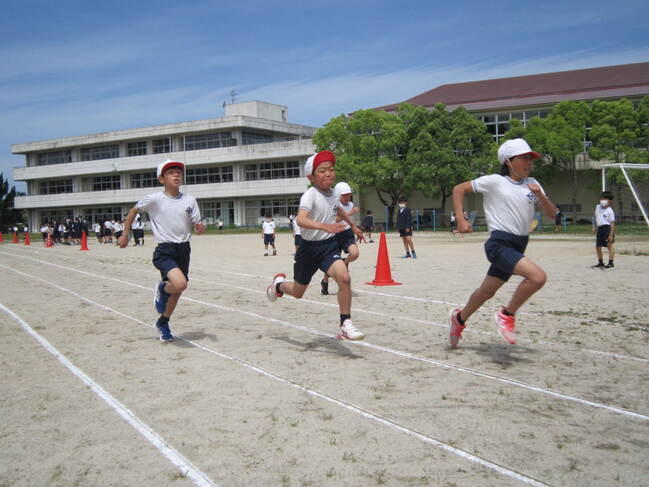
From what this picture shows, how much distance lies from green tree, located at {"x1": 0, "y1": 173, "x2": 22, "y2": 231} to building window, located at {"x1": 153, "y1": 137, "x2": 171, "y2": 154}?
27242mm

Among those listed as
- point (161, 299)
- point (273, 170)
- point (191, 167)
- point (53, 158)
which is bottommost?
point (161, 299)

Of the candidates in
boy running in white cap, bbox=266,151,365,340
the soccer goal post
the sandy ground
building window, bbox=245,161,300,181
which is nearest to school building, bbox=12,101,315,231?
building window, bbox=245,161,300,181

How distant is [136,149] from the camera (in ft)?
253

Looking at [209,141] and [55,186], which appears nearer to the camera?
[209,141]

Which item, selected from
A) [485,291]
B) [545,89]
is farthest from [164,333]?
[545,89]

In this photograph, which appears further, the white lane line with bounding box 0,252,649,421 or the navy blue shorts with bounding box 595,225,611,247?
the navy blue shorts with bounding box 595,225,611,247

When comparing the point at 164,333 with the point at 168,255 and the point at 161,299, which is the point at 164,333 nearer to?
the point at 161,299

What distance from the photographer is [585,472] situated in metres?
3.21

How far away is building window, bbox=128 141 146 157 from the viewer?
7662 cm

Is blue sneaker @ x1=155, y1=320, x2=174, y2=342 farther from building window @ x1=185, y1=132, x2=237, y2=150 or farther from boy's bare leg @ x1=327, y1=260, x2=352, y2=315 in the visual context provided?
building window @ x1=185, y1=132, x2=237, y2=150

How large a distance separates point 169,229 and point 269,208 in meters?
61.5

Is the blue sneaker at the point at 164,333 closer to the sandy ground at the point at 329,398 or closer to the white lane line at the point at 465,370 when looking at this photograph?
the sandy ground at the point at 329,398

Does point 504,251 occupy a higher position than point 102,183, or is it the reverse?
point 102,183

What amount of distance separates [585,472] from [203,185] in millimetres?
70053
